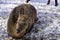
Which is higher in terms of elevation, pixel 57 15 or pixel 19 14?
pixel 19 14

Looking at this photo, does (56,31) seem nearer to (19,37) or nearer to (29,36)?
(29,36)

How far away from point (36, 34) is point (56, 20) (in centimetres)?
97

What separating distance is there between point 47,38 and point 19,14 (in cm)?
64

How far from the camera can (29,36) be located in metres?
3.17

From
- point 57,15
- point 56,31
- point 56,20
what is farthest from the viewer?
point 57,15

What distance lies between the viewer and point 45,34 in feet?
10.8

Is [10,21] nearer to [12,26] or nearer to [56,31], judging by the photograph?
[12,26]

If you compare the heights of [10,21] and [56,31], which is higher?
[10,21]

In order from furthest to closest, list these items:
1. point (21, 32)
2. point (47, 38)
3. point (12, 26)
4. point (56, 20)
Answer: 1. point (56, 20)
2. point (47, 38)
3. point (12, 26)
4. point (21, 32)

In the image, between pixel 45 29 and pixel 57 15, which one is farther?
pixel 57 15

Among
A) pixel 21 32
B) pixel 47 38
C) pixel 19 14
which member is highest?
pixel 19 14

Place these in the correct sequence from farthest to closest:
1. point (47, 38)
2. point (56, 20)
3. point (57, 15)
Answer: point (57, 15) → point (56, 20) → point (47, 38)

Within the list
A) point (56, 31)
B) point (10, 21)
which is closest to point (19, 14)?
point (10, 21)

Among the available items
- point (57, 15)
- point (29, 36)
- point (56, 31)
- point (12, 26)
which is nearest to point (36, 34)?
point (29, 36)
